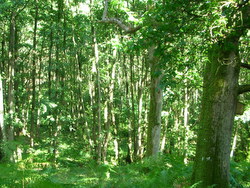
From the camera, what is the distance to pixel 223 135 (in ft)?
15.0

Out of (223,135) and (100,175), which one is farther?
(100,175)

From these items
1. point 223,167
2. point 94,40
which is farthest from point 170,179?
point 94,40

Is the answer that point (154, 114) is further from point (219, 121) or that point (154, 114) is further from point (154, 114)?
point (219, 121)

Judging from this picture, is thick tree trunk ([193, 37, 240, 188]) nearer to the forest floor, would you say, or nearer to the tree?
the tree

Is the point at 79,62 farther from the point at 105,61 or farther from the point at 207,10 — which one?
the point at 207,10

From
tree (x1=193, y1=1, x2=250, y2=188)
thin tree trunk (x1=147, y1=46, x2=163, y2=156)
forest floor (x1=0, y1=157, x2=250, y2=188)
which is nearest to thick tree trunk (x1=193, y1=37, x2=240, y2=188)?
tree (x1=193, y1=1, x2=250, y2=188)

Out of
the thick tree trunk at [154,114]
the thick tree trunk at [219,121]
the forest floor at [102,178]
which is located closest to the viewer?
the forest floor at [102,178]

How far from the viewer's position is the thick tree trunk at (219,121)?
14.9ft

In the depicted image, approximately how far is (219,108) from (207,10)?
180 cm

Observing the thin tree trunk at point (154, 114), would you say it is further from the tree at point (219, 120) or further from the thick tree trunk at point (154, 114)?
the tree at point (219, 120)

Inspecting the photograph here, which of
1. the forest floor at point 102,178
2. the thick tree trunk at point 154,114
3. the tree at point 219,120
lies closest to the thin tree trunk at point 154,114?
the thick tree trunk at point 154,114

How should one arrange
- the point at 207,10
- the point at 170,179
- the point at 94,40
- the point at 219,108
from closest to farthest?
the point at 207,10 → the point at 219,108 → the point at 170,179 → the point at 94,40

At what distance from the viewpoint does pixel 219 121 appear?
14.9 feet

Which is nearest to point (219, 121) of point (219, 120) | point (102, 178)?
point (219, 120)
